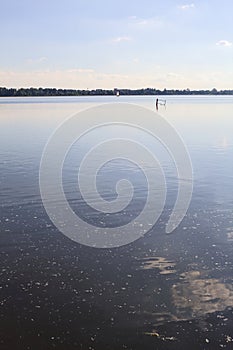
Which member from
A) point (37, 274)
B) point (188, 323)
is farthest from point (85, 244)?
point (188, 323)

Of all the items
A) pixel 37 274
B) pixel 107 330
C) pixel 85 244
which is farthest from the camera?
pixel 85 244

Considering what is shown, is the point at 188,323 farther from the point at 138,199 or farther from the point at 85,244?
the point at 138,199

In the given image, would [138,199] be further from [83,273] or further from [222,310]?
[222,310]

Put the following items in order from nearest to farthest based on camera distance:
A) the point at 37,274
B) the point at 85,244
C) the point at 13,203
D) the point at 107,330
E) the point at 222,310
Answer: the point at 107,330
the point at 222,310
the point at 37,274
the point at 85,244
the point at 13,203

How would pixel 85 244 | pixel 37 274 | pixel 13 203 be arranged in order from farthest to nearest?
pixel 13 203 < pixel 85 244 < pixel 37 274

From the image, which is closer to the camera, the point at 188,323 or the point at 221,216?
the point at 188,323

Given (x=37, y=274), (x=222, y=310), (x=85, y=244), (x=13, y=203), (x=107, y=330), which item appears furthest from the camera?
(x=13, y=203)

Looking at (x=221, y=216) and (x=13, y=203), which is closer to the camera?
(x=221, y=216)

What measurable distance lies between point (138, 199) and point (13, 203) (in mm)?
5148

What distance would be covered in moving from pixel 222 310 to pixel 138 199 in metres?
9.36

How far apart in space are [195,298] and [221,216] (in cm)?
658

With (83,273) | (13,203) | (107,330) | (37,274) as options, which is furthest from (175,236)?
(13,203)

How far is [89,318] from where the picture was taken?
940cm

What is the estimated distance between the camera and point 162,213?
16.8 metres
